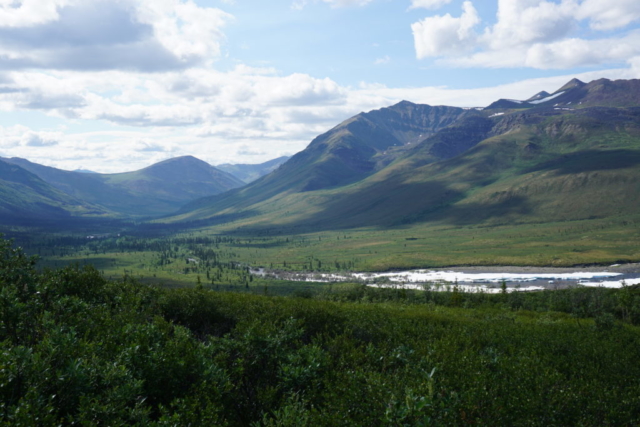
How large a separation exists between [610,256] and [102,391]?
761ft

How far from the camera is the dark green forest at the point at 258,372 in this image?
12.6 m

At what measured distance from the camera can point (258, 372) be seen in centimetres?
1947

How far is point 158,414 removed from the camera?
15.7m

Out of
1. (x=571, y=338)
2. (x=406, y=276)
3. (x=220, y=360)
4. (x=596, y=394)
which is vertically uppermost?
(x=220, y=360)

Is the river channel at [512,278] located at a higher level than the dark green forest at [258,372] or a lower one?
lower

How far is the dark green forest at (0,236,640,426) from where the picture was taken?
1264 centimetres

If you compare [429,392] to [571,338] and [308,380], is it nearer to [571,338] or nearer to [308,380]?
[308,380]

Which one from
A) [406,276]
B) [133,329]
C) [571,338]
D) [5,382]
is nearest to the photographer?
[5,382]

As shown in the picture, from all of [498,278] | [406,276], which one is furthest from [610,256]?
[406,276]

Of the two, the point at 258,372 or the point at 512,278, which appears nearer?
the point at 258,372

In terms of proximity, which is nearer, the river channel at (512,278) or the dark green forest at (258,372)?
the dark green forest at (258,372)

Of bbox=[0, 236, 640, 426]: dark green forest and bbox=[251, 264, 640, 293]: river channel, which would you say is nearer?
bbox=[0, 236, 640, 426]: dark green forest

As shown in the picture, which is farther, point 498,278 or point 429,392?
point 498,278

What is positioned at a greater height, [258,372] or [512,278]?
[258,372]
